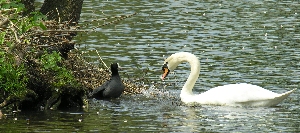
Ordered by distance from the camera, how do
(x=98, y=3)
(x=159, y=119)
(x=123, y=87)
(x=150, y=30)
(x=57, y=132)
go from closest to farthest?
(x=57, y=132) → (x=159, y=119) → (x=123, y=87) → (x=150, y=30) → (x=98, y=3)

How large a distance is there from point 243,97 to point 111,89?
9.20ft

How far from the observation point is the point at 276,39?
1078 inches

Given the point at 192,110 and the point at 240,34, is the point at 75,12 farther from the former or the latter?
the point at 240,34

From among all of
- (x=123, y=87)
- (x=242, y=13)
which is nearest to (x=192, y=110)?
(x=123, y=87)

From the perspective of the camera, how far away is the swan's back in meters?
16.7

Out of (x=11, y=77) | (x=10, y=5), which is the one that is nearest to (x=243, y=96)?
(x=11, y=77)

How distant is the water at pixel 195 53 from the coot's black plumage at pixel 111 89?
236 mm

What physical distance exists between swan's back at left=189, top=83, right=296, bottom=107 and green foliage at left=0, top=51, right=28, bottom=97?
3646mm

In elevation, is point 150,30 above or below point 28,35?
below

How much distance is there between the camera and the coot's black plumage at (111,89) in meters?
18.1

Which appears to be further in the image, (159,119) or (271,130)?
(159,119)

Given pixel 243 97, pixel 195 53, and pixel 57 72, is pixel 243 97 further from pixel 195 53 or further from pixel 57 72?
pixel 195 53

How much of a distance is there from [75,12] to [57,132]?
5657 mm

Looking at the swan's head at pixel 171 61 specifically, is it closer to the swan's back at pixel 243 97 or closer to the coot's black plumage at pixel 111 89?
the coot's black plumage at pixel 111 89
